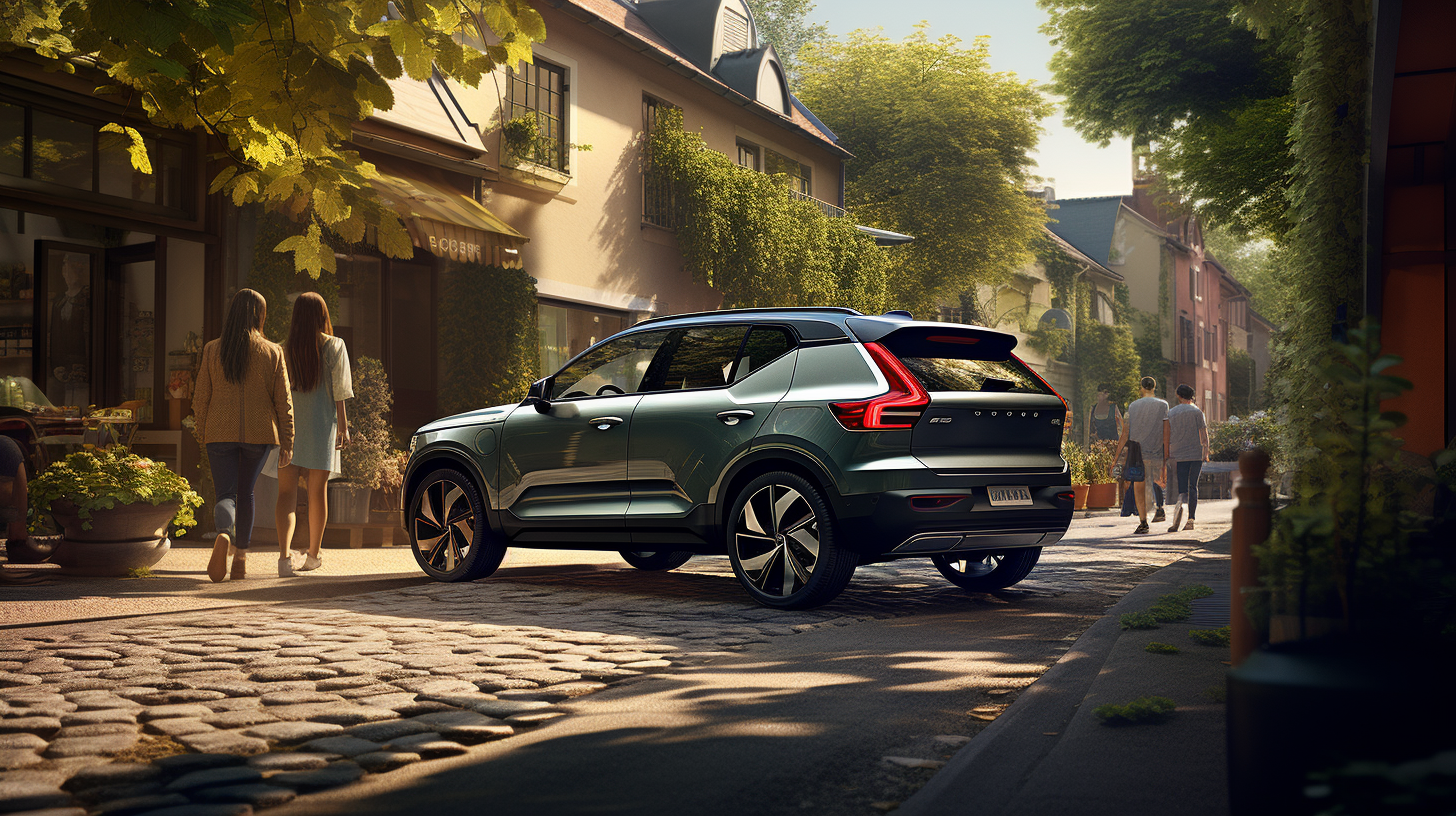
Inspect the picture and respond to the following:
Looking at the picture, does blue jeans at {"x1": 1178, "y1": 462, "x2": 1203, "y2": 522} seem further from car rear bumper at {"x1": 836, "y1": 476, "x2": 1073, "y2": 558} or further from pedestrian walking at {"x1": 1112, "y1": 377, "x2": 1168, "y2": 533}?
car rear bumper at {"x1": 836, "y1": 476, "x2": 1073, "y2": 558}

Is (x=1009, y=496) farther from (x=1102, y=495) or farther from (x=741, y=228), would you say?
(x=1102, y=495)

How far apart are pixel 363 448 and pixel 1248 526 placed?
10.2 m

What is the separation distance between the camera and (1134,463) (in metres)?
16.7

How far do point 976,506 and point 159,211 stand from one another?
28.8 ft

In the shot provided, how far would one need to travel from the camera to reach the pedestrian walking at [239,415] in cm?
858

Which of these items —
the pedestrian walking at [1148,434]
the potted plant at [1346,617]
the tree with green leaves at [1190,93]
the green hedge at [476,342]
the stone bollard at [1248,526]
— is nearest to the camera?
the potted plant at [1346,617]

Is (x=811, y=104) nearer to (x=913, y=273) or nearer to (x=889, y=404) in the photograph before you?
(x=913, y=273)

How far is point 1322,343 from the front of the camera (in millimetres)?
6820

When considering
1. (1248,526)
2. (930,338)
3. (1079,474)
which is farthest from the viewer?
(1079,474)

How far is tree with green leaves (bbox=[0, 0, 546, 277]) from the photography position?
14.3 ft

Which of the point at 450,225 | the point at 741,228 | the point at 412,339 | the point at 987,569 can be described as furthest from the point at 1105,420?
the point at 987,569

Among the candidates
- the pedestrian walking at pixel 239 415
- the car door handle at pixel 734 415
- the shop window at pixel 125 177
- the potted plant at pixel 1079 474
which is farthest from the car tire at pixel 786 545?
the potted plant at pixel 1079 474

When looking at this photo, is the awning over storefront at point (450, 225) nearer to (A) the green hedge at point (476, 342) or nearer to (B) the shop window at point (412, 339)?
(A) the green hedge at point (476, 342)

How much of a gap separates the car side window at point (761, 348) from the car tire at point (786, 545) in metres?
0.75
